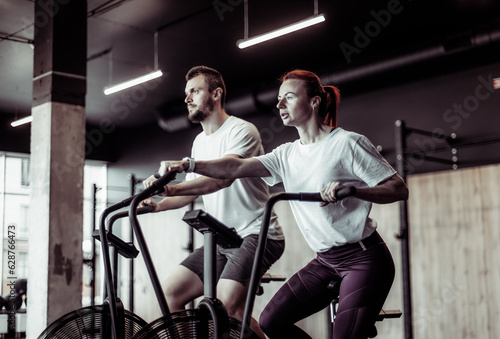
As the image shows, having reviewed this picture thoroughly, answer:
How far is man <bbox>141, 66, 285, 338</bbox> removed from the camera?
2643 millimetres

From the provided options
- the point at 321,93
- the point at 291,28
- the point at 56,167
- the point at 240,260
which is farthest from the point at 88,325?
the point at 291,28

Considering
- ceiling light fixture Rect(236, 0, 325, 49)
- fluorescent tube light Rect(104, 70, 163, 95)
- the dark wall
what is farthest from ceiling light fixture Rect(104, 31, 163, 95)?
the dark wall

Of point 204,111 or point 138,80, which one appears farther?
point 138,80

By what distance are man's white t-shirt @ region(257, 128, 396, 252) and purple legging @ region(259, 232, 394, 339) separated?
59 millimetres

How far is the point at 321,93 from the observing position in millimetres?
2527

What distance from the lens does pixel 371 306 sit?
2.23m

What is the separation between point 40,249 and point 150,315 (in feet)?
19.6

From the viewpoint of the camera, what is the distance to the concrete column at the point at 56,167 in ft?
15.0

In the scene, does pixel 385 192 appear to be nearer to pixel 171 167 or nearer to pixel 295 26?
pixel 171 167

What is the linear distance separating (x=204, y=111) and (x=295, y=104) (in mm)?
688

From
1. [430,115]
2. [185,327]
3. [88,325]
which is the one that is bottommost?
[88,325]

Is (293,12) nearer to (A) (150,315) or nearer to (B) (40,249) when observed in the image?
(B) (40,249)

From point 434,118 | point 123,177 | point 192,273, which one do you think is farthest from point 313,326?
point 123,177

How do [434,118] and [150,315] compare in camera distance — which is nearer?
[434,118]
